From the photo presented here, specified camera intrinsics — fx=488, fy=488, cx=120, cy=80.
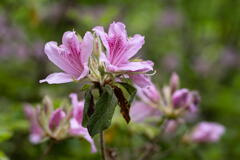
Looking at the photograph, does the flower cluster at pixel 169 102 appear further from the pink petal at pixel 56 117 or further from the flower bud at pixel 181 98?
the pink petal at pixel 56 117

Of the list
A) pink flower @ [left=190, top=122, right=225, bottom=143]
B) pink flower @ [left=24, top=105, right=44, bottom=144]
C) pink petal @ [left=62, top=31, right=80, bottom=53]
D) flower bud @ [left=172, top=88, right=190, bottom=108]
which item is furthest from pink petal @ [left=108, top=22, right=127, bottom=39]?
pink flower @ [left=190, top=122, right=225, bottom=143]

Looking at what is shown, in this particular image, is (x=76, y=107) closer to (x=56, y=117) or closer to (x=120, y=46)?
→ (x=56, y=117)

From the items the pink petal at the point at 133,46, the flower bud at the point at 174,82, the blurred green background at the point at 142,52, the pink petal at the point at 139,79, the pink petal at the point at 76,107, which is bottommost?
the blurred green background at the point at 142,52

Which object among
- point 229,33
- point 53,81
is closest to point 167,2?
point 229,33

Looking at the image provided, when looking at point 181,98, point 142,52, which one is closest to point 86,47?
point 181,98

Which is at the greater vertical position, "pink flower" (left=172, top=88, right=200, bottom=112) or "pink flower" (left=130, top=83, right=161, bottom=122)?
"pink flower" (left=172, top=88, right=200, bottom=112)

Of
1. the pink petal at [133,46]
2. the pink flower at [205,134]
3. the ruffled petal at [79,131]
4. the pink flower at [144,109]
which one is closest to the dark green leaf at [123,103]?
the pink petal at [133,46]

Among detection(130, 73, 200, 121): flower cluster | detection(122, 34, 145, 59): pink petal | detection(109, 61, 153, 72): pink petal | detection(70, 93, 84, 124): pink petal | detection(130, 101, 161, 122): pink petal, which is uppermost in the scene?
detection(122, 34, 145, 59): pink petal

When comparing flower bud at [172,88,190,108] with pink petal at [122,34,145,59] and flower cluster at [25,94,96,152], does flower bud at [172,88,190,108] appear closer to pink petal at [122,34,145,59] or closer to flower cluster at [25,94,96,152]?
flower cluster at [25,94,96,152]
